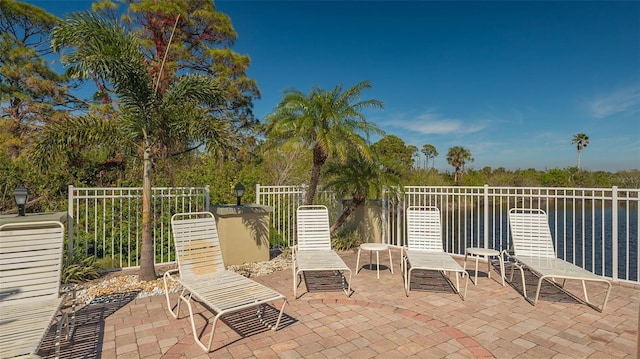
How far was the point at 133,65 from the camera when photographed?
5.42m

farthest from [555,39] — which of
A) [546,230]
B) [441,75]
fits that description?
[546,230]

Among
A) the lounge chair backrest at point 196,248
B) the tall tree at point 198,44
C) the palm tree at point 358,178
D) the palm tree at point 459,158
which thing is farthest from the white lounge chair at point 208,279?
the palm tree at point 459,158

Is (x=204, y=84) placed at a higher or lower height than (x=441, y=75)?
lower

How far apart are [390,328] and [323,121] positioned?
5146mm

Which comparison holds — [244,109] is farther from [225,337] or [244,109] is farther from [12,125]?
[225,337]

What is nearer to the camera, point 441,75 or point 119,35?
point 119,35

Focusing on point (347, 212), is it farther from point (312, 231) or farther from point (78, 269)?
point (78, 269)

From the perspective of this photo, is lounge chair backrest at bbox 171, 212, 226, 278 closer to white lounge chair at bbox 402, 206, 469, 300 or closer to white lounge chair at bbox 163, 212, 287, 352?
white lounge chair at bbox 163, 212, 287, 352

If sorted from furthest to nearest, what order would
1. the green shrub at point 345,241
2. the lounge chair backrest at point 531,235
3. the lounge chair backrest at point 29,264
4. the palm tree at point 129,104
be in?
the green shrub at point 345,241 < the lounge chair backrest at point 531,235 < the palm tree at point 129,104 < the lounge chair backrest at point 29,264

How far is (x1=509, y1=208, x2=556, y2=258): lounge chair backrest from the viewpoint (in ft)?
18.9

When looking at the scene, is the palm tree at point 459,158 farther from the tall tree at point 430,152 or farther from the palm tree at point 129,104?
the palm tree at point 129,104

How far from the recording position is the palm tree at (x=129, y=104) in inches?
200

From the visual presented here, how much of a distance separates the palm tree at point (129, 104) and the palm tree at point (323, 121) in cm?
183

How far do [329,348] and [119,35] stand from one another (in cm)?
589
